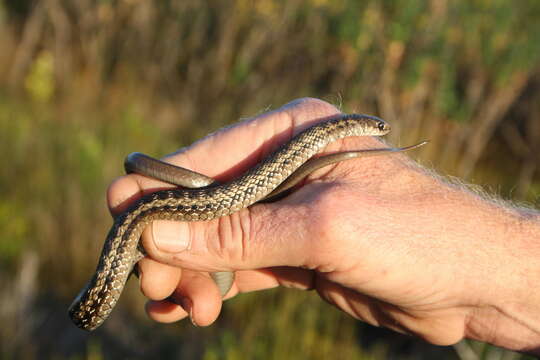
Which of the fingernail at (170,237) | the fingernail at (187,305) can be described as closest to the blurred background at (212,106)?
the fingernail at (187,305)

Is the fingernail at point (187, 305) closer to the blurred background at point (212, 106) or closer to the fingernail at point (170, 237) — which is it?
the fingernail at point (170, 237)

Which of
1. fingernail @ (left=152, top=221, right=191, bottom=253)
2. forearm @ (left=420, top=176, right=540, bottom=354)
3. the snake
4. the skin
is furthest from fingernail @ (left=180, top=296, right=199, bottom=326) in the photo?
forearm @ (left=420, top=176, right=540, bottom=354)

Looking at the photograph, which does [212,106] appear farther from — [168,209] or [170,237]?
[170,237]

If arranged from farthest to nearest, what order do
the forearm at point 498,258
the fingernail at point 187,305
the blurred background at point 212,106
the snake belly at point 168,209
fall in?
1. the blurred background at point 212,106
2. the fingernail at point 187,305
3. the snake belly at point 168,209
4. the forearm at point 498,258

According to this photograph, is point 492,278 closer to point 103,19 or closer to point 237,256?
point 237,256

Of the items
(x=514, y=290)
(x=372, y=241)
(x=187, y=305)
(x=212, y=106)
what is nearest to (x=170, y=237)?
(x=187, y=305)

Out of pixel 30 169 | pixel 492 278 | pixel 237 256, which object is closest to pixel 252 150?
pixel 237 256
